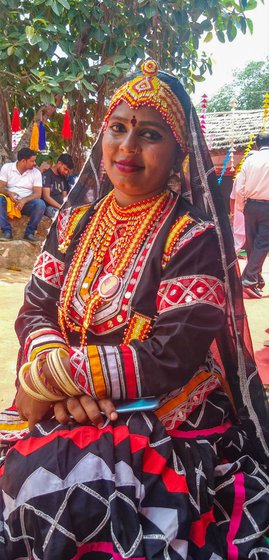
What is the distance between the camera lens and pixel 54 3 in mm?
5664

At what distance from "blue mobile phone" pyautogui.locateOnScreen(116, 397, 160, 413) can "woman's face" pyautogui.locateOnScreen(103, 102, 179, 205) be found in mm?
688

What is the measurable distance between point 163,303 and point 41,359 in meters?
0.41

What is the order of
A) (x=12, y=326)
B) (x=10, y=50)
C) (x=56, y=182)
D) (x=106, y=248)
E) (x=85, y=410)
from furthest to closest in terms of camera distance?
(x=56, y=182)
(x=10, y=50)
(x=12, y=326)
(x=106, y=248)
(x=85, y=410)

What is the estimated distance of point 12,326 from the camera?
4.02 metres

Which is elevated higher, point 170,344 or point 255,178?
point 255,178

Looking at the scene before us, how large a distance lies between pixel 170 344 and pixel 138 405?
199 millimetres

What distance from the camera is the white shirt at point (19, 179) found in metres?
7.66

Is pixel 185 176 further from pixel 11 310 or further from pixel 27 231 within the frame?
pixel 27 231

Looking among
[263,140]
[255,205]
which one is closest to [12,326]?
[255,205]

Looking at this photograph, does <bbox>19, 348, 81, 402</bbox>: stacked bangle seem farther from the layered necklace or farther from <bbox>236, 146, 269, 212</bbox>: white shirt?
<bbox>236, 146, 269, 212</bbox>: white shirt

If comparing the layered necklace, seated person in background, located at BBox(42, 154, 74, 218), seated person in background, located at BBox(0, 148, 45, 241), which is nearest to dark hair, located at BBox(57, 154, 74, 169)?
seated person in background, located at BBox(42, 154, 74, 218)

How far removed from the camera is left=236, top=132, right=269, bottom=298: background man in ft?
18.8

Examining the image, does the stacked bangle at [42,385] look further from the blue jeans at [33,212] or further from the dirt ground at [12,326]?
the blue jeans at [33,212]

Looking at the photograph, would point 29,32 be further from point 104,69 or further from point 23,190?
point 23,190
